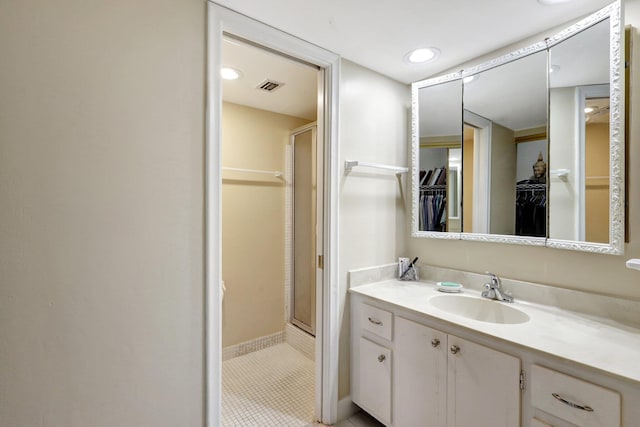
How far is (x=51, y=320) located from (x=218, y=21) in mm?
1371

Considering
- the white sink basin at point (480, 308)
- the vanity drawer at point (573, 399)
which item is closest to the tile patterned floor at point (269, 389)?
the white sink basin at point (480, 308)

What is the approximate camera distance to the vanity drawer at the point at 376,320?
5.32 feet

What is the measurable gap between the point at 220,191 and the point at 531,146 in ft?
5.34

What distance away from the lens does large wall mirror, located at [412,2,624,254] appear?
1.29m

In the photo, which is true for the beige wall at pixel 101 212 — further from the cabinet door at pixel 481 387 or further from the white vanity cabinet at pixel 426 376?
the cabinet door at pixel 481 387

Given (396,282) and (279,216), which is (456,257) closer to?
(396,282)

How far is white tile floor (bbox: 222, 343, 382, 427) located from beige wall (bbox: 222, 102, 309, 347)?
263mm

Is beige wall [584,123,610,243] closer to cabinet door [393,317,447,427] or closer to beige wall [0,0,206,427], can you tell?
cabinet door [393,317,447,427]

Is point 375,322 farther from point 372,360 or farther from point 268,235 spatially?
point 268,235

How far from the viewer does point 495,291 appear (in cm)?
163

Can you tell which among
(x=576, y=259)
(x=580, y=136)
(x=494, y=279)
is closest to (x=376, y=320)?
(x=494, y=279)

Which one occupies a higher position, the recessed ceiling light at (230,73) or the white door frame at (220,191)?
the recessed ceiling light at (230,73)

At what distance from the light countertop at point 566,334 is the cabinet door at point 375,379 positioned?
12.6 inches

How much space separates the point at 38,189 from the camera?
0.99 m
